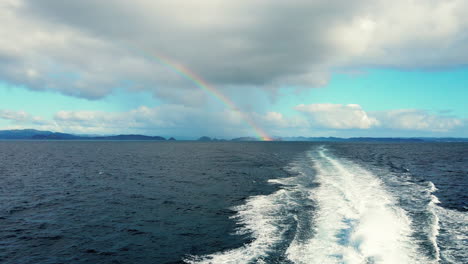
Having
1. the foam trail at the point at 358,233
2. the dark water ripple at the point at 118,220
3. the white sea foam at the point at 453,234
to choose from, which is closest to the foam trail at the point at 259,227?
the dark water ripple at the point at 118,220

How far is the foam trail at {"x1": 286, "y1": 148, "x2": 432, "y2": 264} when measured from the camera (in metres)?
14.6

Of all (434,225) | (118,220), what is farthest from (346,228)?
(118,220)

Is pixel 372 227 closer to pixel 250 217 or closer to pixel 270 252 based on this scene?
pixel 270 252

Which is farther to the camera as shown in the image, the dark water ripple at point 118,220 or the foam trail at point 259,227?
the dark water ripple at point 118,220

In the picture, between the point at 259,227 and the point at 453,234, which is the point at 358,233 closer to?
the point at 453,234

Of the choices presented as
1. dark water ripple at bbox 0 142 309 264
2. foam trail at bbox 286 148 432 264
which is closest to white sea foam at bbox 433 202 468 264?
foam trail at bbox 286 148 432 264

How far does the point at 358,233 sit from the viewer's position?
17609 millimetres

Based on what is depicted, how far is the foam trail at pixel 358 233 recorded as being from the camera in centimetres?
1456

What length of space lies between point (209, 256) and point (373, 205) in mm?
16696

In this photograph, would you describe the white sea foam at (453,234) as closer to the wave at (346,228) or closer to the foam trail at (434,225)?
the wave at (346,228)

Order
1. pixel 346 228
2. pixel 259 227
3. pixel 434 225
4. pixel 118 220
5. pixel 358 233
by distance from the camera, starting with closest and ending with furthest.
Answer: pixel 358 233, pixel 346 228, pixel 434 225, pixel 259 227, pixel 118 220

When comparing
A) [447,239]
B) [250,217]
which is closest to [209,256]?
[250,217]

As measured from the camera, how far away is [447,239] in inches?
661

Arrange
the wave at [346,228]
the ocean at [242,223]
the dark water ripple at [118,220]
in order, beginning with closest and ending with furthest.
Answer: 1. the wave at [346,228]
2. the ocean at [242,223]
3. the dark water ripple at [118,220]
